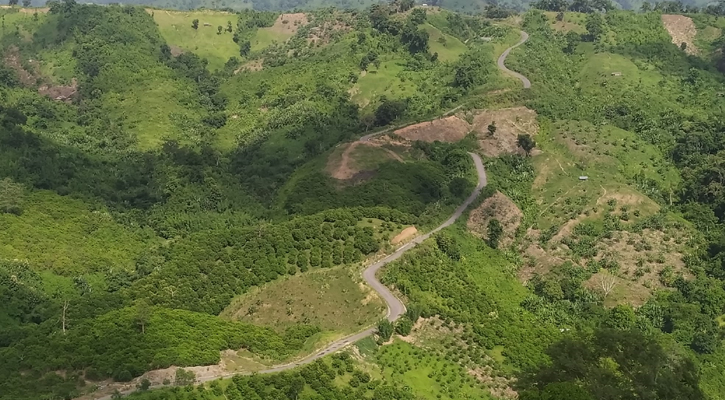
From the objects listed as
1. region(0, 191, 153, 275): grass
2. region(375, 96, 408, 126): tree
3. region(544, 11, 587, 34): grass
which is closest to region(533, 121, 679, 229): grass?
region(375, 96, 408, 126): tree

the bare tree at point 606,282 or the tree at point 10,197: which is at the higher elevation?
the tree at point 10,197

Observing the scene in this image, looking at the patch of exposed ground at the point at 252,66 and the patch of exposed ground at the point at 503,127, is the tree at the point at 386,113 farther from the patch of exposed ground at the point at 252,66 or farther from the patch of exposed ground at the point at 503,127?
the patch of exposed ground at the point at 252,66

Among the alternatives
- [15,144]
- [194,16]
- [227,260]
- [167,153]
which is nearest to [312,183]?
[227,260]

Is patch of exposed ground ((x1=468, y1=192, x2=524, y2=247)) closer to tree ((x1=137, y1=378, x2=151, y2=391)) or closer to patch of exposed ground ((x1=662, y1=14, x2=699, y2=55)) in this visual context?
tree ((x1=137, y1=378, x2=151, y2=391))

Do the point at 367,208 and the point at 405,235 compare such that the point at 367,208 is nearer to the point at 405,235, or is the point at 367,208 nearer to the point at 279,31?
the point at 405,235

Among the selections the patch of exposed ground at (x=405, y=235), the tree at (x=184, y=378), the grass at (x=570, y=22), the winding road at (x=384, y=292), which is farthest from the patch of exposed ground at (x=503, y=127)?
the tree at (x=184, y=378)

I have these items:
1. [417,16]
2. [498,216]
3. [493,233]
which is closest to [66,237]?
[493,233]

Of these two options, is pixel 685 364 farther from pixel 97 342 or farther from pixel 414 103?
pixel 414 103
